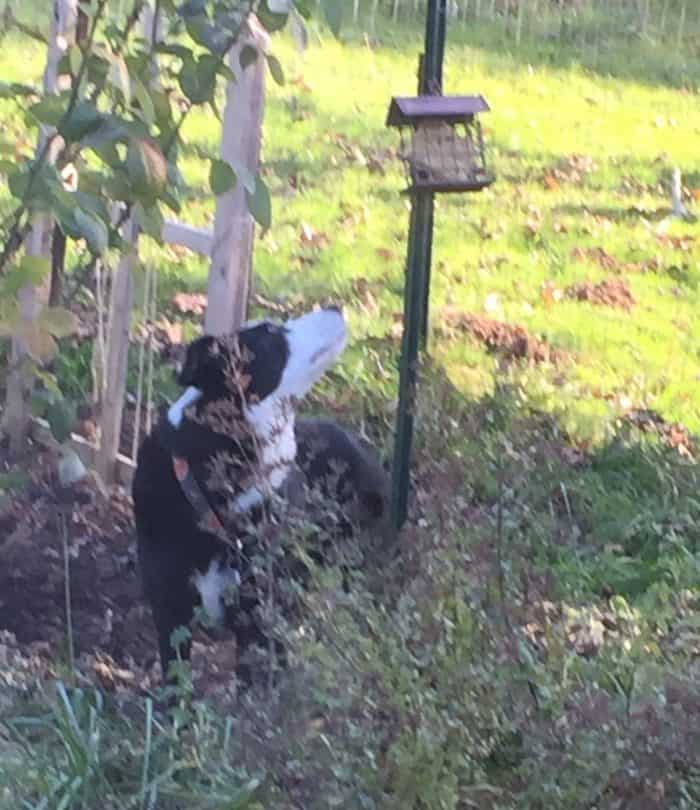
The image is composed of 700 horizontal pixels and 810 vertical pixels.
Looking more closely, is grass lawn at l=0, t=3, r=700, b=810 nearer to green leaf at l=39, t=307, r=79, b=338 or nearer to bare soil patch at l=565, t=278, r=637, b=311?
bare soil patch at l=565, t=278, r=637, b=311

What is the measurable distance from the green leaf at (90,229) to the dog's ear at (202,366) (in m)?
1.33

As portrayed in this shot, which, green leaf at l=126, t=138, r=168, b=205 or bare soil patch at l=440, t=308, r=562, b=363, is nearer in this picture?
green leaf at l=126, t=138, r=168, b=205

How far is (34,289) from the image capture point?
510 centimetres

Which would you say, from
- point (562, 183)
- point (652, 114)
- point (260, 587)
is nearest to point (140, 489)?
point (260, 587)

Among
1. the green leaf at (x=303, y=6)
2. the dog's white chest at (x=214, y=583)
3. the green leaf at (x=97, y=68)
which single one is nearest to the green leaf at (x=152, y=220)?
the green leaf at (x=97, y=68)

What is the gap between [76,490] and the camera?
5.56 metres

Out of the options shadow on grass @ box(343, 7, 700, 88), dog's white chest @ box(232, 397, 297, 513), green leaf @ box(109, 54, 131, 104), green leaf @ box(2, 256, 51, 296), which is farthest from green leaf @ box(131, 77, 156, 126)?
shadow on grass @ box(343, 7, 700, 88)

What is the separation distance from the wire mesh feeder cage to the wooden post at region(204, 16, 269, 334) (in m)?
1.04

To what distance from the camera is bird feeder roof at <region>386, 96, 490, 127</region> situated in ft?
12.5

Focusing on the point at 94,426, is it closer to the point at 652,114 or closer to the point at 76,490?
the point at 76,490

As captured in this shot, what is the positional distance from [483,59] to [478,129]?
284 inches

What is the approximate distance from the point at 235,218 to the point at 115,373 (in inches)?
30.6

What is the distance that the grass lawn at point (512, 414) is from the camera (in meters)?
2.91

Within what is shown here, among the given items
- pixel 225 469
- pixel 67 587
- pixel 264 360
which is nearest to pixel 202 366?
pixel 264 360
